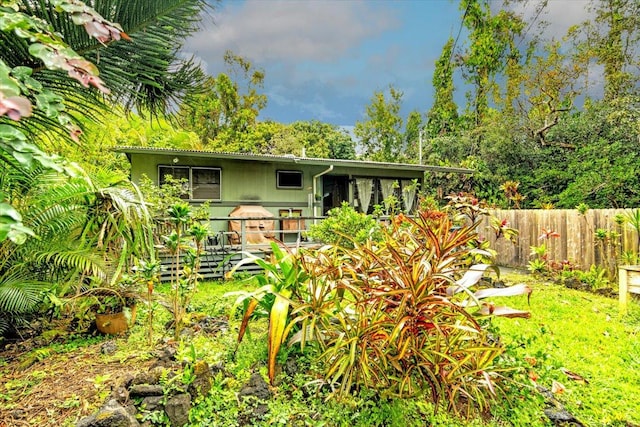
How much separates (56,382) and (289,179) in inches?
355

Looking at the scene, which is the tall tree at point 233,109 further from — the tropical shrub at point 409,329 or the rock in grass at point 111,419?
the rock in grass at point 111,419

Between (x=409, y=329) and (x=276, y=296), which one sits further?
(x=276, y=296)

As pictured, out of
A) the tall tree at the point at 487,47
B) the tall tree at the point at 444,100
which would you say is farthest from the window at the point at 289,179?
the tall tree at the point at 444,100

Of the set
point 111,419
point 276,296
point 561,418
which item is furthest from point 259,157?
point 561,418

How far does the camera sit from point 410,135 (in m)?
24.0

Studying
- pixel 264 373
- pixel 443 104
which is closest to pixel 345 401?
pixel 264 373

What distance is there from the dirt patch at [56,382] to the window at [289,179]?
8.06 m

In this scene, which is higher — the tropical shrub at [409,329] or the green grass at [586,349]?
the tropical shrub at [409,329]

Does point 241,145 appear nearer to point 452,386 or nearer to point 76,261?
point 76,261

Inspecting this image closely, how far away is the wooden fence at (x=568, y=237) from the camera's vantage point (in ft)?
22.9

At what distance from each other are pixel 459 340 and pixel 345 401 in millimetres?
766

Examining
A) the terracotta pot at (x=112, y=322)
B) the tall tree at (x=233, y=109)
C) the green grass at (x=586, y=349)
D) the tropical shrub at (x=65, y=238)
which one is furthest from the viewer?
the tall tree at (x=233, y=109)

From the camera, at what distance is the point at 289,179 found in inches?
438

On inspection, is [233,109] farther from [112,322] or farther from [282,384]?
[282,384]
